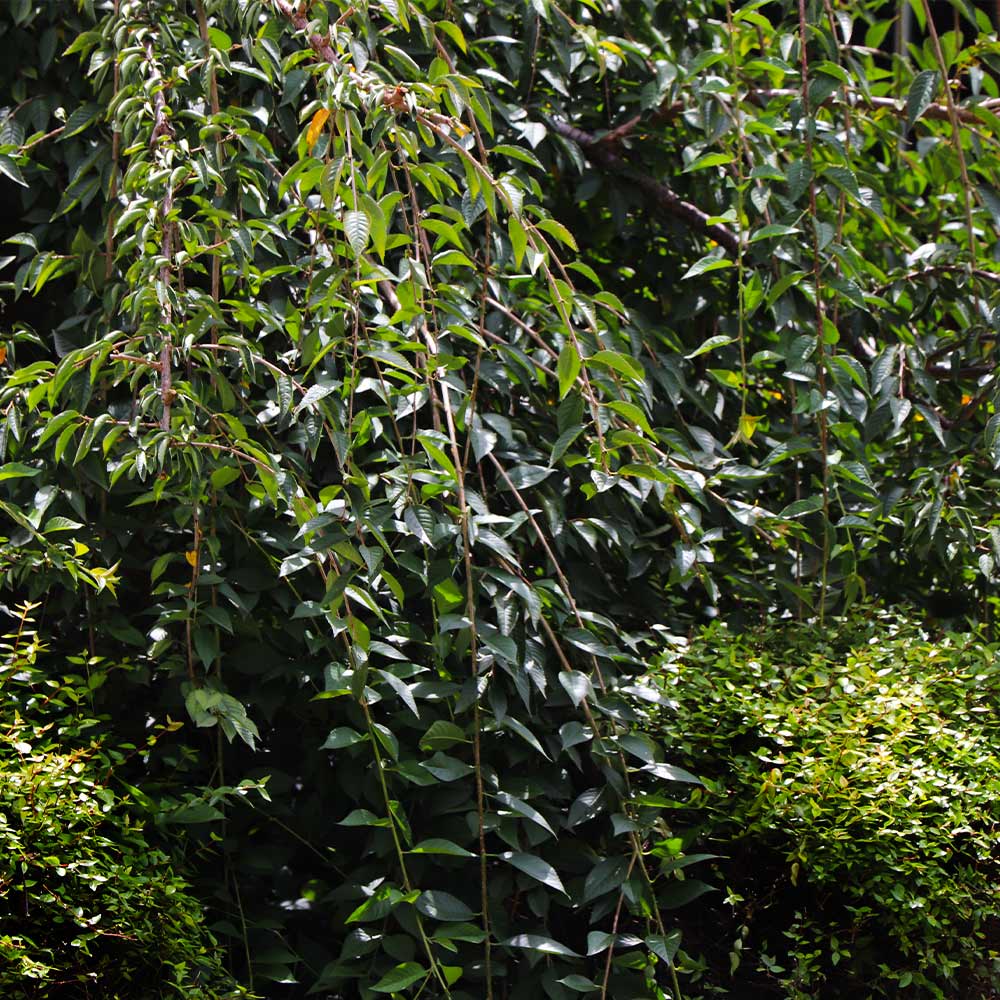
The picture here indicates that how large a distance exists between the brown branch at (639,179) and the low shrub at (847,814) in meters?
1.00

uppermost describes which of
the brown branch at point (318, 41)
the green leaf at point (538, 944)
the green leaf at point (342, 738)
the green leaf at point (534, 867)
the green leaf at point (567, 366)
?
the brown branch at point (318, 41)

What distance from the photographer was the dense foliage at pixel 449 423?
167 centimetres

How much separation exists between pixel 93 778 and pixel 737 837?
952mm

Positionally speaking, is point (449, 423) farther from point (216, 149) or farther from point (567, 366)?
point (216, 149)

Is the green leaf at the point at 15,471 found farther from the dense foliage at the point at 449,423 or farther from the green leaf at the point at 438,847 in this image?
the green leaf at the point at 438,847

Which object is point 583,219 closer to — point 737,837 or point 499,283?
point 499,283

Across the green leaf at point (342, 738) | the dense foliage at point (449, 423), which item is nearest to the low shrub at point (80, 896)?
the dense foliage at point (449, 423)

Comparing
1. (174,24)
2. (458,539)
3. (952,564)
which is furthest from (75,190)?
(952,564)

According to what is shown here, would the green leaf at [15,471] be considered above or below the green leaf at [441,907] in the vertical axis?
above

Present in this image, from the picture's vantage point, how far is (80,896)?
1567mm

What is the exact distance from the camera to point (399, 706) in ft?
6.28

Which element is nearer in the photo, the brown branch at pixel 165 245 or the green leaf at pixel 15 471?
the brown branch at pixel 165 245

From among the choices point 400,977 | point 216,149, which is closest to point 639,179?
point 216,149

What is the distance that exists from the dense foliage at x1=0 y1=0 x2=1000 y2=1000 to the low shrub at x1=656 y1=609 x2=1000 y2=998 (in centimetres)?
11
